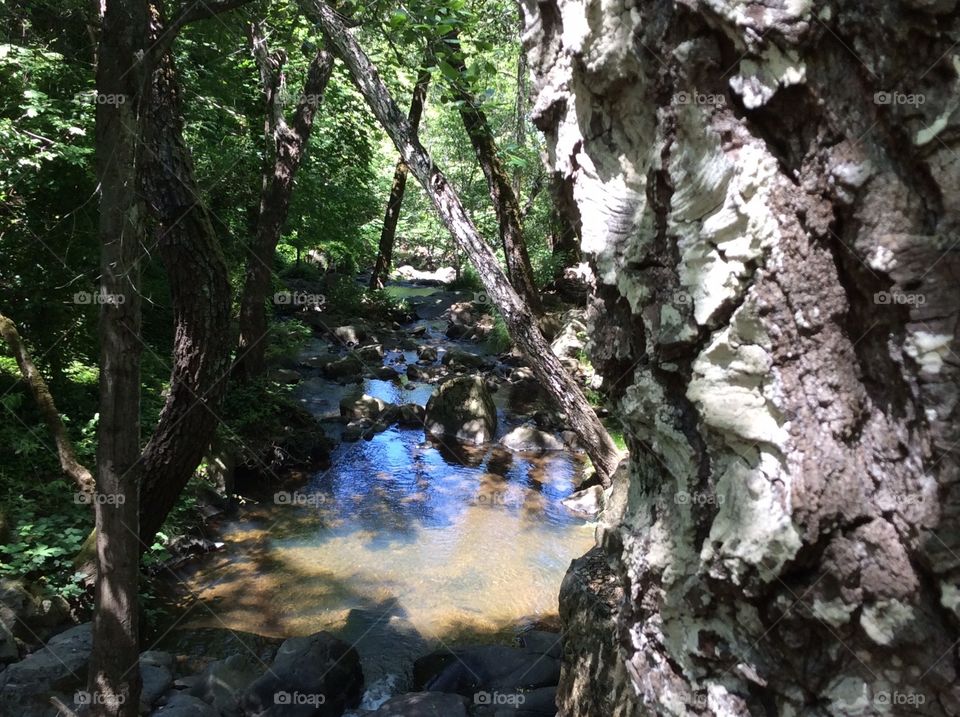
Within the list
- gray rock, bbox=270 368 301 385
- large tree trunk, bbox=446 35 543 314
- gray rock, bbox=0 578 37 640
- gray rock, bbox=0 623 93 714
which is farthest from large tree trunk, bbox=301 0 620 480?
gray rock, bbox=270 368 301 385

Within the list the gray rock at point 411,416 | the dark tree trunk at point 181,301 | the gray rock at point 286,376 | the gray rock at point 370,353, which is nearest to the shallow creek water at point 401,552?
the gray rock at point 411,416

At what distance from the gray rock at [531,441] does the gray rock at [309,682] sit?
5.23m

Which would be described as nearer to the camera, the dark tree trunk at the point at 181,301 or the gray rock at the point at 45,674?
the gray rock at the point at 45,674

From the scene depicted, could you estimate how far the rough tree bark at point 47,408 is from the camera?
4777 millimetres

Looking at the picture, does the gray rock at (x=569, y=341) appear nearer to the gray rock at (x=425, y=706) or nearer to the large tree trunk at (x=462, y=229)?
the large tree trunk at (x=462, y=229)

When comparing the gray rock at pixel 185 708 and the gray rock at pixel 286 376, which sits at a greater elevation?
the gray rock at pixel 286 376

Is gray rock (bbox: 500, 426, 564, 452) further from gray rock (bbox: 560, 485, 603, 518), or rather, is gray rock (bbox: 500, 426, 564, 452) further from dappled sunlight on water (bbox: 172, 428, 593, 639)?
gray rock (bbox: 560, 485, 603, 518)

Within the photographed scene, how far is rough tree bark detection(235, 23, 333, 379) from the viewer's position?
8383 mm

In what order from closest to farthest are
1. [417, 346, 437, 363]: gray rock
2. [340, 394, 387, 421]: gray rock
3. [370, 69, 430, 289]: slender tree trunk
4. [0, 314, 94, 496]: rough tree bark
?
1. [0, 314, 94, 496]: rough tree bark
2. [340, 394, 387, 421]: gray rock
3. [417, 346, 437, 363]: gray rock
4. [370, 69, 430, 289]: slender tree trunk

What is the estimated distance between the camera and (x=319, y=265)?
2006 cm

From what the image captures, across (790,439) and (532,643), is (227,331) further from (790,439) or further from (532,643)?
(790,439)

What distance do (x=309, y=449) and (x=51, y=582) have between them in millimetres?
4089

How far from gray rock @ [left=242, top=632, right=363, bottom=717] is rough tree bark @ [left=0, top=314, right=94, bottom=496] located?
1.98m

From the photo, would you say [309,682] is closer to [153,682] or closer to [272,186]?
[153,682]
